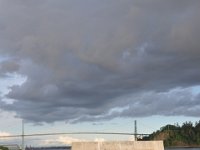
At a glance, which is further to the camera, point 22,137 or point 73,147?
point 22,137

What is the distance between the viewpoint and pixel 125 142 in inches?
2276

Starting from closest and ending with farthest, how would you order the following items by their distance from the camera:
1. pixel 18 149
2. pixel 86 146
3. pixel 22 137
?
pixel 86 146 → pixel 22 137 → pixel 18 149

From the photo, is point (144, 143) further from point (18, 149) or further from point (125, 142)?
point (18, 149)

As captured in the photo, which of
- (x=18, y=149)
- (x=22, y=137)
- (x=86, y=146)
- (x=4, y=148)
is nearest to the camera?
(x=86, y=146)

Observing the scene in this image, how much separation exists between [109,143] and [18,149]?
225ft

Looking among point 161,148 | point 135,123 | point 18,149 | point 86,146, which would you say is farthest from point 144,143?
point 18,149

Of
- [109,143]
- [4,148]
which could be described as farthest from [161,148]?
[4,148]

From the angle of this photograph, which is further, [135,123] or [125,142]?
[135,123]

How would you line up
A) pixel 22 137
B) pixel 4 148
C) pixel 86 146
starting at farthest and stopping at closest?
pixel 4 148 < pixel 22 137 < pixel 86 146

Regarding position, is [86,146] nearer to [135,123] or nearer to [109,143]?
[109,143]

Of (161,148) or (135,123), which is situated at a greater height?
(135,123)

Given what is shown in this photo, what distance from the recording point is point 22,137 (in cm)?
10775

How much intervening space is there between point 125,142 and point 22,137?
177 ft

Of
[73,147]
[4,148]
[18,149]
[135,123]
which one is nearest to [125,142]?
[73,147]
